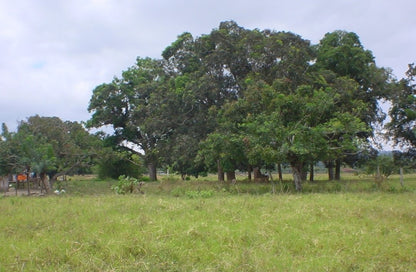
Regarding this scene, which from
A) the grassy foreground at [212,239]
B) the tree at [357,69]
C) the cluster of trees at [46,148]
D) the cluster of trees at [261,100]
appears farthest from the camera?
the tree at [357,69]

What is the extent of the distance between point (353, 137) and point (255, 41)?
25.6 feet

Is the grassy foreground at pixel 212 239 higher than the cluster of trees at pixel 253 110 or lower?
lower

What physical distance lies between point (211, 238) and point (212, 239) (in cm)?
4

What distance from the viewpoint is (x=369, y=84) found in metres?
24.7

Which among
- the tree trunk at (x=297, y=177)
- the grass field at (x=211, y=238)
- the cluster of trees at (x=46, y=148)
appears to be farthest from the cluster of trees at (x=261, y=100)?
the grass field at (x=211, y=238)

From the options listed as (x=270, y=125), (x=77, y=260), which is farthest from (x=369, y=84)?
(x=77, y=260)

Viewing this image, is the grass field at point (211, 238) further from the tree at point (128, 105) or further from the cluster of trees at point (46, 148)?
the tree at point (128, 105)

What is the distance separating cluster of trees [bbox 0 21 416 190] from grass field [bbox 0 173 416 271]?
6104mm

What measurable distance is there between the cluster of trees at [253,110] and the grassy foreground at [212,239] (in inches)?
248

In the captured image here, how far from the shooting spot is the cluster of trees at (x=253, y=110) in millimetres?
15836

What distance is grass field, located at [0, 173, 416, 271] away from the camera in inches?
210

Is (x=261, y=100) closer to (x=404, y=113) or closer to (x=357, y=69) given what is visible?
(x=357, y=69)

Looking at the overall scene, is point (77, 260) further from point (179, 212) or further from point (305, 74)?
point (305, 74)

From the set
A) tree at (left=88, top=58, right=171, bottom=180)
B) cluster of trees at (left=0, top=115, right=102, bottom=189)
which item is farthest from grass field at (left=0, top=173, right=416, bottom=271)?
tree at (left=88, top=58, right=171, bottom=180)
